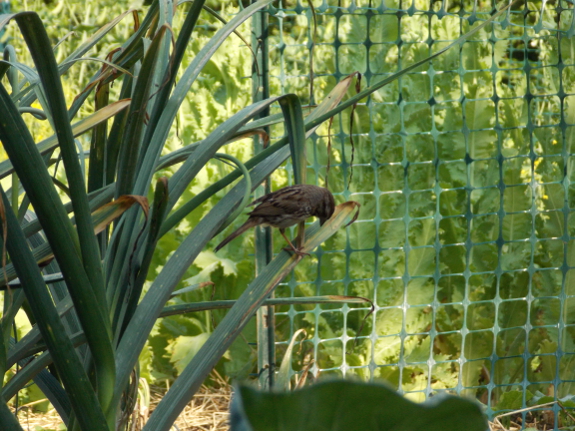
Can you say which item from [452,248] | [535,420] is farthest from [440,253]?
[535,420]

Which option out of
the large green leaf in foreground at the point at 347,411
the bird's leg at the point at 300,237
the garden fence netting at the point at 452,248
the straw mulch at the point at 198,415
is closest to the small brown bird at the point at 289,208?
the bird's leg at the point at 300,237

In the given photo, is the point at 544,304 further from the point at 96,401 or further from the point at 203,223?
the point at 96,401

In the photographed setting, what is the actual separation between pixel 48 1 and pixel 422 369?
458cm

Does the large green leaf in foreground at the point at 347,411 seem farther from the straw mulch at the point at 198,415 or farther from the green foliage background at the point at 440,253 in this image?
the straw mulch at the point at 198,415

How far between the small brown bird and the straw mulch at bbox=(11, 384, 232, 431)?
1.02 metres

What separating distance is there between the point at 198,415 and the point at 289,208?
123 cm

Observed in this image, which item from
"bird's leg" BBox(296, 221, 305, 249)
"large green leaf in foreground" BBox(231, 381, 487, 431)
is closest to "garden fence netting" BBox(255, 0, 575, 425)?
"bird's leg" BBox(296, 221, 305, 249)

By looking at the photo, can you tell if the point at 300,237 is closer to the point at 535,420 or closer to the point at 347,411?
the point at 347,411

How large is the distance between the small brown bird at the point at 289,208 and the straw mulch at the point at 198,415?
1018 millimetres

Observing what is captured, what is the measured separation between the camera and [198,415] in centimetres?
191

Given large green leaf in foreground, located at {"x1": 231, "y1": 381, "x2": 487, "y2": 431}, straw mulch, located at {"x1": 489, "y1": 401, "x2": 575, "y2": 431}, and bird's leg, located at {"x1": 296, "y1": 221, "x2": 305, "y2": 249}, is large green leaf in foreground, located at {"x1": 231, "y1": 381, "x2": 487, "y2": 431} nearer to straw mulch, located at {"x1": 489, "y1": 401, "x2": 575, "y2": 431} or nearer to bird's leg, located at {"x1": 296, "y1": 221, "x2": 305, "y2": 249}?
bird's leg, located at {"x1": 296, "y1": 221, "x2": 305, "y2": 249}

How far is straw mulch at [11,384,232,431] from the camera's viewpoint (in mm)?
1835

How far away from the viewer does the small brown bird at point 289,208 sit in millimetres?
892

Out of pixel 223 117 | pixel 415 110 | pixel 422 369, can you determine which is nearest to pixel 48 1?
pixel 223 117
